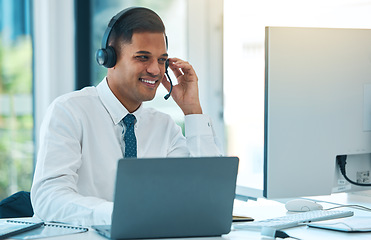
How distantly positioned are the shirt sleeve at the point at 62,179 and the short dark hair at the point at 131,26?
1.03 ft

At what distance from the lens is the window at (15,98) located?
9.79ft

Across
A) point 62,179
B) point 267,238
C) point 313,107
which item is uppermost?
point 313,107

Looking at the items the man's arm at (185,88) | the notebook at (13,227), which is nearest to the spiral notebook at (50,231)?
the notebook at (13,227)

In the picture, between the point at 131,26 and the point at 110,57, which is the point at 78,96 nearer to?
the point at 110,57

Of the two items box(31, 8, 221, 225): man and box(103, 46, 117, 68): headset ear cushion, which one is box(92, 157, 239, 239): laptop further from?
box(103, 46, 117, 68): headset ear cushion

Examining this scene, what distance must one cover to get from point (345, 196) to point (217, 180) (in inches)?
38.1

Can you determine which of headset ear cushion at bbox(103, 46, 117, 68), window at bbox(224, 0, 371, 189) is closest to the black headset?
headset ear cushion at bbox(103, 46, 117, 68)

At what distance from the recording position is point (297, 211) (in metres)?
1.58

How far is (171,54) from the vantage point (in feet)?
11.3

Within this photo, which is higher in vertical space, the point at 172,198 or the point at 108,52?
the point at 108,52

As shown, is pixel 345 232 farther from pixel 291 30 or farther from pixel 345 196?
pixel 345 196

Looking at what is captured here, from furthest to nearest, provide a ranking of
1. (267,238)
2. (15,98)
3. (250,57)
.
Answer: (250,57)
(15,98)
(267,238)

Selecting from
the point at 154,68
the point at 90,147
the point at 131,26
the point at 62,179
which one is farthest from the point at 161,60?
the point at 62,179

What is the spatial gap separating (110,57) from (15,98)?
4.90 ft
